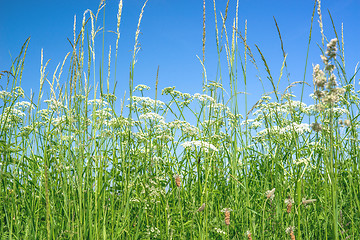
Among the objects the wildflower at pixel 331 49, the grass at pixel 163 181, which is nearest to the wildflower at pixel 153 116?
the grass at pixel 163 181

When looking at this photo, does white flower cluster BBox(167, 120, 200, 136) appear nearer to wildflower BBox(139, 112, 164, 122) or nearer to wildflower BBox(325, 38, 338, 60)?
wildflower BBox(139, 112, 164, 122)

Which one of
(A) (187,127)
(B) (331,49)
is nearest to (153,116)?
(A) (187,127)

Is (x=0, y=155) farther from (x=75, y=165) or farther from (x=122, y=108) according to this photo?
(x=122, y=108)

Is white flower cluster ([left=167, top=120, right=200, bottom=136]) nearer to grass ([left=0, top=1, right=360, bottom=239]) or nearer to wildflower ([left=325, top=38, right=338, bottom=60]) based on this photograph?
grass ([left=0, top=1, right=360, bottom=239])

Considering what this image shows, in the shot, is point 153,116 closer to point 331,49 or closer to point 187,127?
point 187,127

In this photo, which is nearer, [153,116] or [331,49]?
[331,49]

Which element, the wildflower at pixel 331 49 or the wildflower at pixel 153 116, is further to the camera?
the wildflower at pixel 153 116

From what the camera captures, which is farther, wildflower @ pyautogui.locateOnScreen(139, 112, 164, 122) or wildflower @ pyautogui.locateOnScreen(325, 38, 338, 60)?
wildflower @ pyautogui.locateOnScreen(139, 112, 164, 122)

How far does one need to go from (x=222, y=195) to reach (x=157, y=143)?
858 mm

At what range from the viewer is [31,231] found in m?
2.51

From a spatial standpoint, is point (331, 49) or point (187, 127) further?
point (187, 127)

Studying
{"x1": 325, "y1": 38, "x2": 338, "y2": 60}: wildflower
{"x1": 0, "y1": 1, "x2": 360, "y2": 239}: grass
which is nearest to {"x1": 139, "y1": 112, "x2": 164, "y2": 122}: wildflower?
{"x1": 0, "y1": 1, "x2": 360, "y2": 239}: grass

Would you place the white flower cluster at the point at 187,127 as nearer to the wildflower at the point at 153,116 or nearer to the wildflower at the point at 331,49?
the wildflower at the point at 153,116

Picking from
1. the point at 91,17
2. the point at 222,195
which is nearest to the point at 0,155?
the point at 91,17
